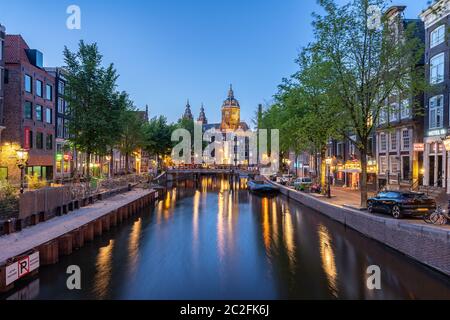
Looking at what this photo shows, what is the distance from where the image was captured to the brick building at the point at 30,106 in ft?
144

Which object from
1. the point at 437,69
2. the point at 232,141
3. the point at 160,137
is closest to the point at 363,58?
the point at 437,69

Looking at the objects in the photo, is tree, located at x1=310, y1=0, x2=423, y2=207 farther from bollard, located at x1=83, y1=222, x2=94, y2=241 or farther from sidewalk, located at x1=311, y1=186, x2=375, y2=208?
bollard, located at x1=83, y1=222, x2=94, y2=241

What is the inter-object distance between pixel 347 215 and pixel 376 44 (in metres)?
12.6

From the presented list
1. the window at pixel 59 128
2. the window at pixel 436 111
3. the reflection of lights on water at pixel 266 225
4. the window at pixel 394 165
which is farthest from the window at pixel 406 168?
the window at pixel 59 128

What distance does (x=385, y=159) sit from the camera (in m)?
42.8

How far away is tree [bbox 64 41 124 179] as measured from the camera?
35.9 m

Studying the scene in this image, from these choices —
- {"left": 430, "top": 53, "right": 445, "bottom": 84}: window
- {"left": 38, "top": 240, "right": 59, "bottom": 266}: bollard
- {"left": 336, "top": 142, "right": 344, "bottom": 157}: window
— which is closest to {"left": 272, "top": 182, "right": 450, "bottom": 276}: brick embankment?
{"left": 430, "top": 53, "right": 445, "bottom": 84}: window

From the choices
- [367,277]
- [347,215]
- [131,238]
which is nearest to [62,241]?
[131,238]

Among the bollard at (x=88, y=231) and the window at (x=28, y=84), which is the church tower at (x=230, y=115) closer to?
the window at (x=28, y=84)

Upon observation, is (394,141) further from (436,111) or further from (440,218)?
(440,218)

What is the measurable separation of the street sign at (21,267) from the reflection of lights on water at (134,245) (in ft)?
13.8

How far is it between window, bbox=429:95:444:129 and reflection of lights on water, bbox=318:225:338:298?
14082 millimetres

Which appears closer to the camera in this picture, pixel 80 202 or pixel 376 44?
pixel 376 44

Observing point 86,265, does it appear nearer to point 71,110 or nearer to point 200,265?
point 200,265
